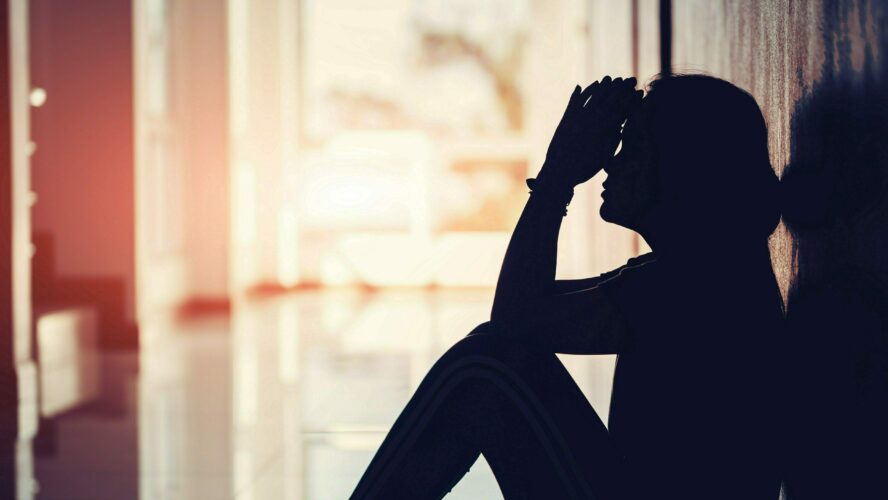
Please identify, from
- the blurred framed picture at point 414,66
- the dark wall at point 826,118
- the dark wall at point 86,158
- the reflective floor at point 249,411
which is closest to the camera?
the dark wall at point 826,118

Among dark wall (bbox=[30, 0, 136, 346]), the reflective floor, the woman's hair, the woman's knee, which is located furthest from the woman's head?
dark wall (bbox=[30, 0, 136, 346])

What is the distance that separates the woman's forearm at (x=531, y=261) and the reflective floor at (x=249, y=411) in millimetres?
1027

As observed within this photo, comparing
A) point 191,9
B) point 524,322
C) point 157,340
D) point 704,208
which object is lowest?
point 157,340

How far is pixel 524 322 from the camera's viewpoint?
1.16 metres

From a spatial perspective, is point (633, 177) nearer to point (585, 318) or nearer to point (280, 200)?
point (585, 318)

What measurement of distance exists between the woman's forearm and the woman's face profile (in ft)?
0.25

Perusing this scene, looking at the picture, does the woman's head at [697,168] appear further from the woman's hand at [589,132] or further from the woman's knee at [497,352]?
the woman's knee at [497,352]

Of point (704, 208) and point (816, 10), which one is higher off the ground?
point (816, 10)

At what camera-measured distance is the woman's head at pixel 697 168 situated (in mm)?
1139

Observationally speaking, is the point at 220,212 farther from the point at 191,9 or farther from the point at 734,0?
the point at 734,0

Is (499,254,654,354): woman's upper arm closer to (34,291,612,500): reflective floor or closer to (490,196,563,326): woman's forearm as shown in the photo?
(490,196,563,326): woman's forearm

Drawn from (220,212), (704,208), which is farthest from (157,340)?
(704,208)

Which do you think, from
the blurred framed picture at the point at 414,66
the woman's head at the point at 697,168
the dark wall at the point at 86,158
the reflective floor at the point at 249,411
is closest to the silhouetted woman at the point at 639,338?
the woman's head at the point at 697,168

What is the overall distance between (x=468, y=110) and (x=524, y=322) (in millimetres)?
7401
